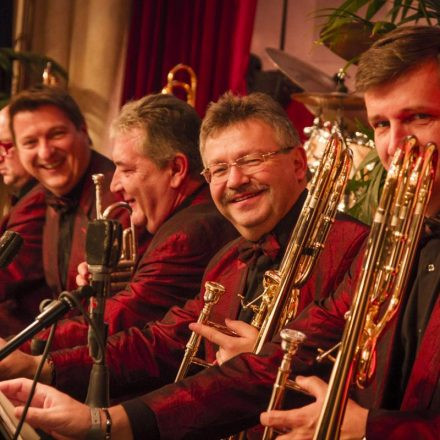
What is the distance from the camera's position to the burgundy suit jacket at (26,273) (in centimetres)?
477

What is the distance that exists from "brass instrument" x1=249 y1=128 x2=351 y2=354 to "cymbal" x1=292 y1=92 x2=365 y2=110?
2333 mm

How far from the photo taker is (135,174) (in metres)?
3.66

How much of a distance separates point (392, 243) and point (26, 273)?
3.36m

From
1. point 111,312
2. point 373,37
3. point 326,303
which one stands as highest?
point 373,37

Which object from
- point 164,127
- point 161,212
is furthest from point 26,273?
point 164,127

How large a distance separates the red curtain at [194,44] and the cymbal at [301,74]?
113 centimetres

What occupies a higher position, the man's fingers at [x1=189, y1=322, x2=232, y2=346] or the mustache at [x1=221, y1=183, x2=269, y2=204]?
the mustache at [x1=221, y1=183, x2=269, y2=204]

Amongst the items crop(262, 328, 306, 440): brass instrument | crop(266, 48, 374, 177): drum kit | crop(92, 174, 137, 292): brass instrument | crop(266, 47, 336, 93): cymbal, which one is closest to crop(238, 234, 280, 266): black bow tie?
crop(92, 174, 137, 292): brass instrument

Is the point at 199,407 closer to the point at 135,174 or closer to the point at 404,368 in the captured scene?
the point at 404,368

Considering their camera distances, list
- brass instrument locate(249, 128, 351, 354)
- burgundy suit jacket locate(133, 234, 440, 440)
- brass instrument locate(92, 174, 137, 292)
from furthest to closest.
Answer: brass instrument locate(92, 174, 137, 292), brass instrument locate(249, 128, 351, 354), burgundy suit jacket locate(133, 234, 440, 440)

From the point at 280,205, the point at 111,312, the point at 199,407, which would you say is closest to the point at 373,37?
the point at 280,205

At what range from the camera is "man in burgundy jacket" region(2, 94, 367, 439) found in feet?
9.20

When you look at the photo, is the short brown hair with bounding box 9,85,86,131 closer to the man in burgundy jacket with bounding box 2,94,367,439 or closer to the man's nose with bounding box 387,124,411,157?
the man in burgundy jacket with bounding box 2,94,367,439

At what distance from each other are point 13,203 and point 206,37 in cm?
200
